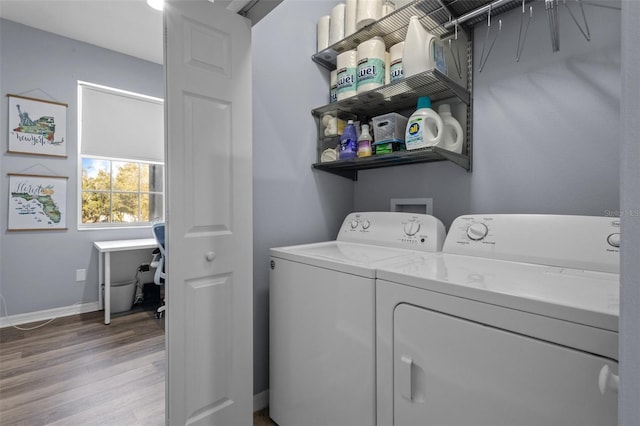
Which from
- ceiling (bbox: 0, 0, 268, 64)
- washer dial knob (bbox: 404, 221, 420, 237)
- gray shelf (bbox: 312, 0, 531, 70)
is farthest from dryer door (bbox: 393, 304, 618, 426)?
ceiling (bbox: 0, 0, 268, 64)

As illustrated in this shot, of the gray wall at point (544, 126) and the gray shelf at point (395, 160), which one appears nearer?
the gray wall at point (544, 126)

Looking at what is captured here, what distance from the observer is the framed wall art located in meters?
2.91

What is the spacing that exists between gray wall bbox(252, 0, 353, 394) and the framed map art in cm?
278

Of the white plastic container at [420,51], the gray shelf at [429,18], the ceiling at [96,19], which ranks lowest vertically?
the white plastic container at [420,51]

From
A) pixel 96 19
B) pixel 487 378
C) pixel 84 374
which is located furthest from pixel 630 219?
pixel 96 19

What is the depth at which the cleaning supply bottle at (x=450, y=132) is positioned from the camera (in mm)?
1518

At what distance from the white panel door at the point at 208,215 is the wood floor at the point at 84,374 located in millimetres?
505

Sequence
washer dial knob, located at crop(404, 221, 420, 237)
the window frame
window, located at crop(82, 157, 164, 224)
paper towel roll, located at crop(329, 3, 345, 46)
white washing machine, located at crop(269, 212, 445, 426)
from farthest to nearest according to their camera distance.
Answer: window, located at crop(82, 157, 164, 224) < the window frame < paper towel roll, located at crop(329, 3, 345, 46) < washer dial knob, located at crop(404, 221, 420, 237) < white washing machine, located at crop(269, 212, 445, 426)

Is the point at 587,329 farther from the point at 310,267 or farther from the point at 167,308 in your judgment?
the point at 167,308

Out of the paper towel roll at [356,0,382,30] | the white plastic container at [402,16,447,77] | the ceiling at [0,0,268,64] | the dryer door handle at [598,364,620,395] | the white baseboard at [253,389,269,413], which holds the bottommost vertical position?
the white baseboard at [253,389,269,413]

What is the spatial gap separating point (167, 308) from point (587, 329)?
4.36 feet

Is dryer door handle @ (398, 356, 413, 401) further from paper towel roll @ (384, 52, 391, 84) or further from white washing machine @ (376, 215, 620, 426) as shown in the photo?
paper towel roll @ (384, 52, 391, 84)

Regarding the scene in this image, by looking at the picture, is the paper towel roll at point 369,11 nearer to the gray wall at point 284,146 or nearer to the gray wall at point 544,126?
the gray wall at point 284,146

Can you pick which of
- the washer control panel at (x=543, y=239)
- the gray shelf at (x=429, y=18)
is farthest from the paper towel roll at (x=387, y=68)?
the washer control panel at (x=543, y=239)
